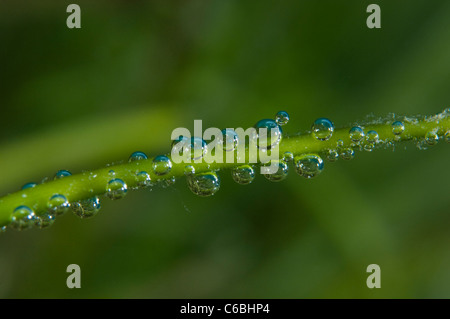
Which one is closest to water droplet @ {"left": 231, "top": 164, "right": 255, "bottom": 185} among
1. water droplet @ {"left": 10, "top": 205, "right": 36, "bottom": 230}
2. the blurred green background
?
water droplet @ {"left": 10, "top": 205, "right": 36, "bottom": 230}

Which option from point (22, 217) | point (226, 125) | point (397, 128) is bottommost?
point (22, 217)

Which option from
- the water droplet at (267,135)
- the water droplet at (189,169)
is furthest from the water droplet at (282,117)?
the water droplet at (189,169)

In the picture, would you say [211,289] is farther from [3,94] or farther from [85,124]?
[3,94]

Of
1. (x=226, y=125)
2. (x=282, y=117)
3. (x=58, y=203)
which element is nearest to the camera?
(x=58, y=203)

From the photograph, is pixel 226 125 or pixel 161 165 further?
pixel 226 125

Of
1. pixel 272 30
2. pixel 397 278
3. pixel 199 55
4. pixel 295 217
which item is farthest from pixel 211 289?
pixel 272 30

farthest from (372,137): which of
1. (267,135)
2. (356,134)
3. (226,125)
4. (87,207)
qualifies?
(226,125)

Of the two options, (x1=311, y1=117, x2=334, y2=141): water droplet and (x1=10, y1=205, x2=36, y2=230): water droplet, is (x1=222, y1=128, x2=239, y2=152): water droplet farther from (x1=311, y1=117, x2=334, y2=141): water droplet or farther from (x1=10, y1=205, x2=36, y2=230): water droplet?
(x1=10, y1=205, x2=36, y2=230): water droplet

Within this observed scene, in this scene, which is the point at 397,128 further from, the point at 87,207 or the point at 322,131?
the point at 87,207
